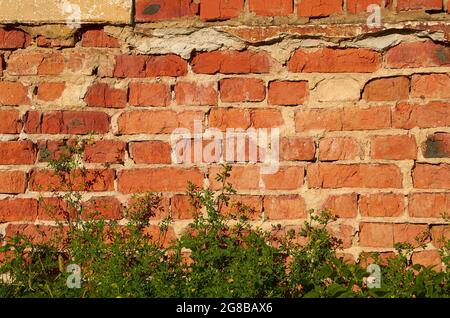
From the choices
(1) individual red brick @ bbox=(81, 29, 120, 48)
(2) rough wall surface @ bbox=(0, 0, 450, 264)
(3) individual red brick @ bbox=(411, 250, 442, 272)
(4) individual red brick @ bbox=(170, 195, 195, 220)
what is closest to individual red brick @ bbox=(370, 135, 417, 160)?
(2) rough wall surface @ bbox=(0, 0, 450, 264)

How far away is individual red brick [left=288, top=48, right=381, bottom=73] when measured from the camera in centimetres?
241

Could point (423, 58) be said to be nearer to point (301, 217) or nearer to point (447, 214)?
point (447, 214)

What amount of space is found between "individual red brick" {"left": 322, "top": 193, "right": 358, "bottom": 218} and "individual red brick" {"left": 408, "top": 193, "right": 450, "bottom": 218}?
224 millimetres

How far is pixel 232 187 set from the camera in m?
2.44

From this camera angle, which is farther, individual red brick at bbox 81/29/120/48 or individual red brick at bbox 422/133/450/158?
individual red brick at bbox 81/29/120/48

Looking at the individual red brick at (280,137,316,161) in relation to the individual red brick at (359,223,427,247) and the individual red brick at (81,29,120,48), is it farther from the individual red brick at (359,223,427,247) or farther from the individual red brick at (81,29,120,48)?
the individual red brick at (81,29,120,48)

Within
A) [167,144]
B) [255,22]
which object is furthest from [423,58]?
[167,144]

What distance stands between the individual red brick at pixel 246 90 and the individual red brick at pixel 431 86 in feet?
2.02

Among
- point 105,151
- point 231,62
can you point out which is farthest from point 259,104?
point 105,151

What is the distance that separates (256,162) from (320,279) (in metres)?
0.54

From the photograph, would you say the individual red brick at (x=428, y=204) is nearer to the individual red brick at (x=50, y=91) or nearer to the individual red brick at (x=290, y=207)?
the individual red brick at (x=290, y=207)

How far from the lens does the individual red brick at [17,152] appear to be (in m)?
2.47

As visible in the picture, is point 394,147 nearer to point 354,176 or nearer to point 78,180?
point 354,176
